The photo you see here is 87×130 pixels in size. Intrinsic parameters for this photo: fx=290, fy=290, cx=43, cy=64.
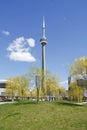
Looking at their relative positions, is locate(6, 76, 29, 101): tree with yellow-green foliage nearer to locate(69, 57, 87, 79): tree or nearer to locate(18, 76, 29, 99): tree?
locate(18, 76, 29, 99): tree

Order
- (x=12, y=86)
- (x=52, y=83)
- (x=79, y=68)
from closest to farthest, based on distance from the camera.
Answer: (x=79, y=68)
(x=52, y=83)
(x=12, y=86)

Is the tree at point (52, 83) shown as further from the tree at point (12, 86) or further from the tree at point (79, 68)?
the tree at point (79, 68)

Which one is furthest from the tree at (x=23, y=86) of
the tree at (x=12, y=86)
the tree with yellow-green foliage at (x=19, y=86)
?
the tree at (x=12, y=86)

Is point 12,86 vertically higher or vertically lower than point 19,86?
higher

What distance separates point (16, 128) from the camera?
2025cm

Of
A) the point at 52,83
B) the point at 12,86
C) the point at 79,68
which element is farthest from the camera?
the point at 12,86

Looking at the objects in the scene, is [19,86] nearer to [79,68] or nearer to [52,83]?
[52,83]

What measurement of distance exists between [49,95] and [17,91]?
33.4 feet

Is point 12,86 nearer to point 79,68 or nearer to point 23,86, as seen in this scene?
point 23,86

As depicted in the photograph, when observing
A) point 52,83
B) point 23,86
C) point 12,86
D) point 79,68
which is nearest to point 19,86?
point 23,86

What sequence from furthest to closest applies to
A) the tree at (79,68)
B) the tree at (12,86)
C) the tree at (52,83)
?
the tree at (12,86)
the tree at (52,83)
the tree at (79,68)

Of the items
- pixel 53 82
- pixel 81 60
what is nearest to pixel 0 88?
pixel 53 82

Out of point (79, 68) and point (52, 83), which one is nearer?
point (79, 68)

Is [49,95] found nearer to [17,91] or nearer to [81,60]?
[17,91]
